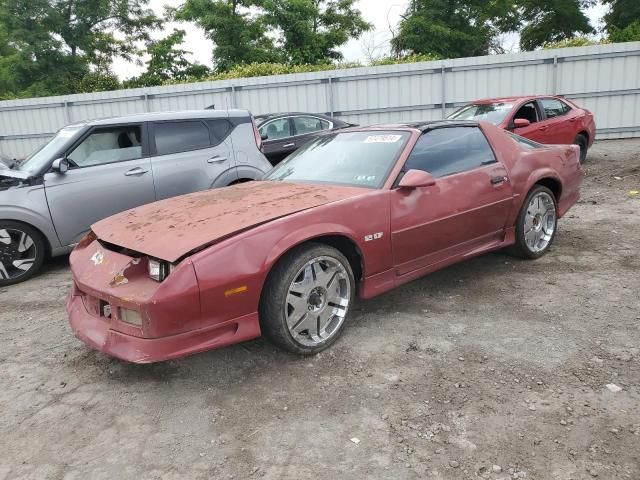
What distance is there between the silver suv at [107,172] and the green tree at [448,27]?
19241mm

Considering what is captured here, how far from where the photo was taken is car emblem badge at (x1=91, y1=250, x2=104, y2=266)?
3343 mm

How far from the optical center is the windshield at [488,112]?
8.61 m

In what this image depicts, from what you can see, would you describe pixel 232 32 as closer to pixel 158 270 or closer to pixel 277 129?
pixel 277 129

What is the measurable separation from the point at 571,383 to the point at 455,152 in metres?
2.08

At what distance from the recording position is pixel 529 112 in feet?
29.4

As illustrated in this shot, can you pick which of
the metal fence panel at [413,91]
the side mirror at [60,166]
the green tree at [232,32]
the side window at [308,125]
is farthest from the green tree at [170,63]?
the side mirror at [60,166]

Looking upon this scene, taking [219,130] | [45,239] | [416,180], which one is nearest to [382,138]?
[416,180]

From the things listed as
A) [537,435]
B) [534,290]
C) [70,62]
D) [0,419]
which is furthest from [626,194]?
[70,62]

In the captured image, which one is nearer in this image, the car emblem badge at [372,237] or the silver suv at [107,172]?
the car emblem badge at [372,237]

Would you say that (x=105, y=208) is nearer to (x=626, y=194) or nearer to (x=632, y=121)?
(x=626, y=194)

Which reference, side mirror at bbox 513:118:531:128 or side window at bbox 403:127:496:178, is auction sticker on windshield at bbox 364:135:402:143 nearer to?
side window at bbox 403:127:496:178

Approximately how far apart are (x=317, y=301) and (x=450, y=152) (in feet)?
5.83

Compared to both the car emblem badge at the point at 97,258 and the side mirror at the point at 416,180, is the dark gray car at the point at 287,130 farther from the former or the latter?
the car emblem badge at the point at 97,258

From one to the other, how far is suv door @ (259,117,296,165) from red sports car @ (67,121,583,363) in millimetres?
4634
